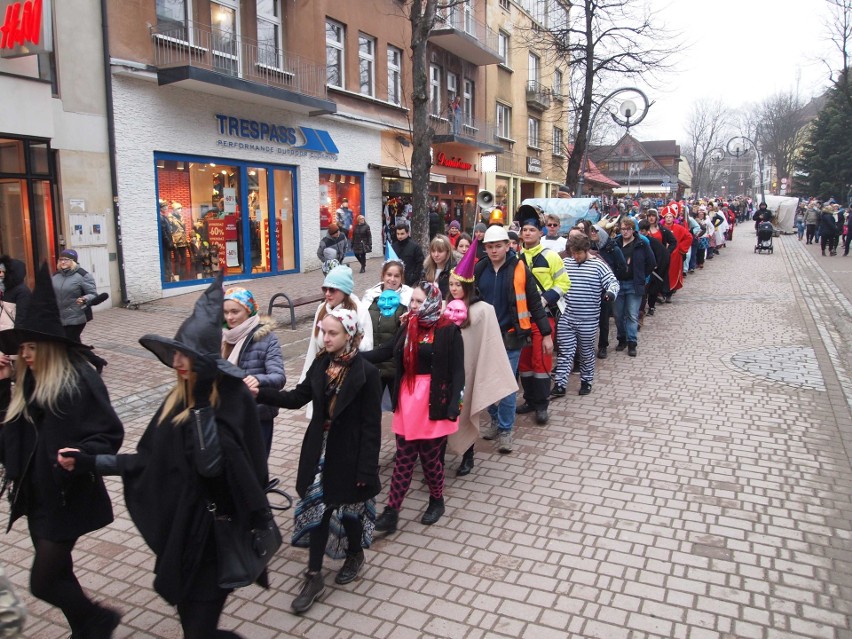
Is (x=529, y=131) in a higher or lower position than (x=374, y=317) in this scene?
higher

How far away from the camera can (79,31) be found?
11648 mm

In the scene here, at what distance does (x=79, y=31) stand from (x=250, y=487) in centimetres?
1185

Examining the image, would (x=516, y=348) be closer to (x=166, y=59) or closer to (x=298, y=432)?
(x=298, y=432)

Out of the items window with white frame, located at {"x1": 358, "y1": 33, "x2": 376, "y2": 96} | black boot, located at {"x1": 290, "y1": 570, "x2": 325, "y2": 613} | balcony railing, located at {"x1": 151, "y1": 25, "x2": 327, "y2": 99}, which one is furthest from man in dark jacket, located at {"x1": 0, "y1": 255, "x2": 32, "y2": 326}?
window with white frame, located at {"x1": 358, "y1": 33, "x2": 376, "y2": 96}

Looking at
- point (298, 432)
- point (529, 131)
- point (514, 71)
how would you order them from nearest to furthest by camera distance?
1. point (298, 432)
2. point (514, 71)
3. point (529, 131)

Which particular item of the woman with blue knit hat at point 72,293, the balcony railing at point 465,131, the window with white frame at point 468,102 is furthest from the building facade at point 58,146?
the window with white frame at point 468,102

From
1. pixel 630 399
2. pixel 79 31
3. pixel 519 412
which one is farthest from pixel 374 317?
pixel 79 31

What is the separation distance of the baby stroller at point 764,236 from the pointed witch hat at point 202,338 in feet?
86.2

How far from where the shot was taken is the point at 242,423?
2.74 m

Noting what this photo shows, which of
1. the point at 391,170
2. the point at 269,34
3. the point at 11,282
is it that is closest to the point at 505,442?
the point at 11,282

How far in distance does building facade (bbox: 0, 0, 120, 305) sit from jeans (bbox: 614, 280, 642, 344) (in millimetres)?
9002

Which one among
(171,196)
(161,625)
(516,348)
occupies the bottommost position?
(161,625)

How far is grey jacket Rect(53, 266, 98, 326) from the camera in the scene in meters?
7.52

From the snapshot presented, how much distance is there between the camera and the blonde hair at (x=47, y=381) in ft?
9.45
